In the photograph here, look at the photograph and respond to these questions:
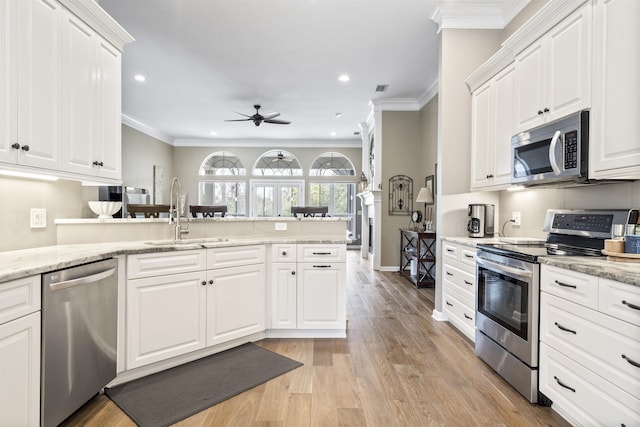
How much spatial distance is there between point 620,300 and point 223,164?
9.56 metres

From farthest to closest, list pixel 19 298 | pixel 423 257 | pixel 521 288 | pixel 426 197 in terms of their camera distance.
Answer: pixel 426 197, pixel 423 257, pixel 521 288, pixel 19 298

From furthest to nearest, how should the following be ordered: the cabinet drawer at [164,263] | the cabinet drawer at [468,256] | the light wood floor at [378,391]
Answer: the cabinet drawer at [468,256]
the cabinet drawer at [164,263]
the light wood floor at [378,391]

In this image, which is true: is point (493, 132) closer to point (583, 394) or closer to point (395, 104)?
point (583, 394)

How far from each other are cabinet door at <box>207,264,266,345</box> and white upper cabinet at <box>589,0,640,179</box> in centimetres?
245

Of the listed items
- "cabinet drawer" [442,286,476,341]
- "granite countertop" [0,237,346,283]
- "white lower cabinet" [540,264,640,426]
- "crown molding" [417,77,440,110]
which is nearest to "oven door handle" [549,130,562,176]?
"white lower cabinet" [540,264,640,426]

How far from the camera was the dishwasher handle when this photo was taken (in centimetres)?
164

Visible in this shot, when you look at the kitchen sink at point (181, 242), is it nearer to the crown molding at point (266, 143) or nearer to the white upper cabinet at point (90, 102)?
the white upper cabinet at point (90, 102)

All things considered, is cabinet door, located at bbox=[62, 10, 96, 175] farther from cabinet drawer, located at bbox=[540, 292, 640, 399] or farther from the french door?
the french door

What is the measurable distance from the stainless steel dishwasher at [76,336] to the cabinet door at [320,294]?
1410 millimetres

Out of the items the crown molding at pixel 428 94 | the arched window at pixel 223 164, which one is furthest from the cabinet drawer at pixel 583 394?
the arched window at pixel 223 164

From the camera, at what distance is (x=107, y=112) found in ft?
7.73

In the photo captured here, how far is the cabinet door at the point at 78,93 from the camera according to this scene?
201 cm

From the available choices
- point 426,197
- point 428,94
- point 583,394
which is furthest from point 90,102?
point 428,94

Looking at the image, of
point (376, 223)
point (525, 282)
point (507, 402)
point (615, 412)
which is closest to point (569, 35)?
point (525, 282)
